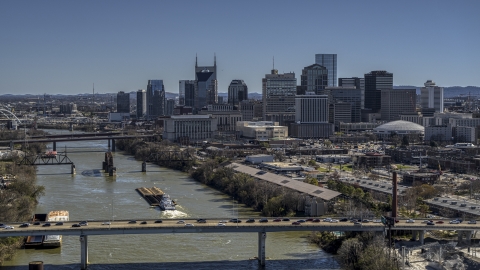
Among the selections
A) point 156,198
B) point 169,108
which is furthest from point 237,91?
point 156,198

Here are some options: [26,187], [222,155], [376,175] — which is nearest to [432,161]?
[376,175]

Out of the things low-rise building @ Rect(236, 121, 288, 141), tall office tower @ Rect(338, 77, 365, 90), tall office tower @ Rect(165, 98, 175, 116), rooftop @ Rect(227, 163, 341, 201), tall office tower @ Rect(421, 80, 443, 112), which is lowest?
rooftop @ Rect(227, 163, 341, 201)

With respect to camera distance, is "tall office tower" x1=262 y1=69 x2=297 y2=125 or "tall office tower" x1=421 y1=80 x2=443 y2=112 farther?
"tall office tower" x1=421 y1=80 x2=443 y2=112

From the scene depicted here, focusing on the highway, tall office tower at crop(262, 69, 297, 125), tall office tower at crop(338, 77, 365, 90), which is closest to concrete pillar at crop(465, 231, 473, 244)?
the highway

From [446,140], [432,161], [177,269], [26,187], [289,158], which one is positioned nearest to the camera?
[177,269]

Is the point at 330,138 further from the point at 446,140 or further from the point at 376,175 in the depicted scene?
the point at 376,175

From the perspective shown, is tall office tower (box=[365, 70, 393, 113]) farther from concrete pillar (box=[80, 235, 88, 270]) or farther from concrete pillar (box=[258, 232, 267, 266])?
concrete pillar (box=[80, 235, 88, 270])
